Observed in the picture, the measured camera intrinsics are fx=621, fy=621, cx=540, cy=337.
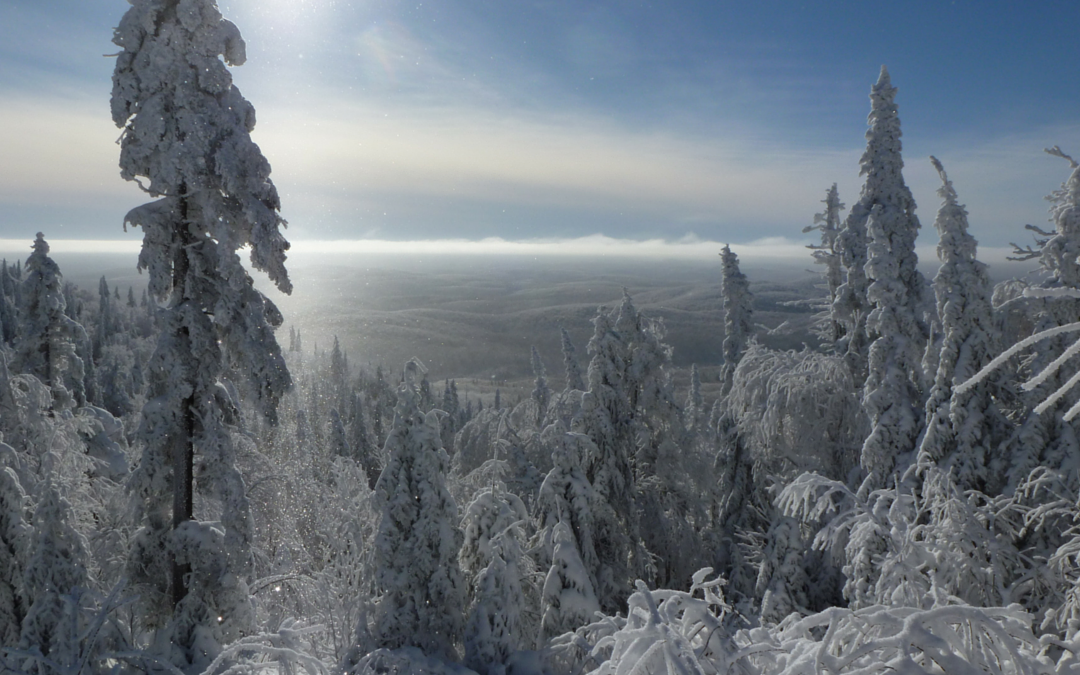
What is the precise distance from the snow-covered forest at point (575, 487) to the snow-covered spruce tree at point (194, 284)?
41 mm

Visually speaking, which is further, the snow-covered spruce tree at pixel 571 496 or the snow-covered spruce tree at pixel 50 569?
the snow-covered spruce tree at pixel 571 496

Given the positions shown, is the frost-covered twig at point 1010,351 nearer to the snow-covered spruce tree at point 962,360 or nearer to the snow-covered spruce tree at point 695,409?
the snow-covered spruce tree at point 962,360

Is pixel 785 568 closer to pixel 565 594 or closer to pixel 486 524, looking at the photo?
pixel 565 594

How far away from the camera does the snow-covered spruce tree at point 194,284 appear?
9148 mm

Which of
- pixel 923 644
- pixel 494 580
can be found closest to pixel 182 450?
pixel 494 580

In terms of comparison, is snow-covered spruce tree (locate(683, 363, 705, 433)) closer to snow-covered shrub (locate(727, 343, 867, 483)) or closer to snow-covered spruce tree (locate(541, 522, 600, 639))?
snow-covered shrub (locate(727, 343, 867, 483))

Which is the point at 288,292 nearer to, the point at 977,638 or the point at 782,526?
the point at 977,638

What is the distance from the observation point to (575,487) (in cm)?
1608

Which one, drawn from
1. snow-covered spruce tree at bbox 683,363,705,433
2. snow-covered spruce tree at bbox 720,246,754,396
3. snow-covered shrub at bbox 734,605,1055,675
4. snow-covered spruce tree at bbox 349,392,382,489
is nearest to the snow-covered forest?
snow-covered shrub at bbox 734,605,1055,675

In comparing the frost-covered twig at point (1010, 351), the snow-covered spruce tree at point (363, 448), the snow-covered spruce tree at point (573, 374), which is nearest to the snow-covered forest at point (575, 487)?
the frost-covered twig at point (1010, 351)

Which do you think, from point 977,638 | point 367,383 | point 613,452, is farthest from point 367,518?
point 367,383

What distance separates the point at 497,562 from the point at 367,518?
8888mm

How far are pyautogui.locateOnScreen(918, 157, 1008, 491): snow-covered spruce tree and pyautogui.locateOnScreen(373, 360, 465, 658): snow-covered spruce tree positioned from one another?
9.92 metres

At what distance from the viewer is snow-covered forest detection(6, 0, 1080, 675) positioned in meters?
5.75
